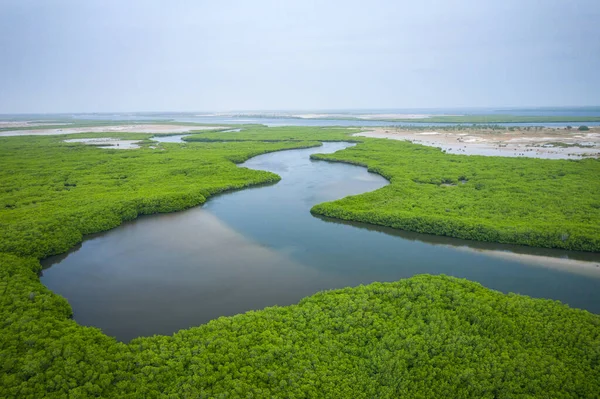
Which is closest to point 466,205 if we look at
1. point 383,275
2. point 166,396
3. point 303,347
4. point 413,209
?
point 413,209

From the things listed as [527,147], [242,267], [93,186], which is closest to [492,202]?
[242,267]

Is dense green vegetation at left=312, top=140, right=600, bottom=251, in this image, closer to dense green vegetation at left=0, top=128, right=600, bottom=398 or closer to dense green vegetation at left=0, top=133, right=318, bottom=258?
dense green vegetation at left=0, top=128, right=600, bottom=398

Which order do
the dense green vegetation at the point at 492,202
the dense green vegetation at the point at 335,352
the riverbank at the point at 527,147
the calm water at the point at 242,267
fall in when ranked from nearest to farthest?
the dense green vegetation at the point at 335,352 < the calm water at the point at 242,267 < the dense green vegetation at the point at 492,202 < the riverbank at the point at 527,147

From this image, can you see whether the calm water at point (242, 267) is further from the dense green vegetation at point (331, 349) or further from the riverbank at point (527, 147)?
the riverbank at point (527, 147)

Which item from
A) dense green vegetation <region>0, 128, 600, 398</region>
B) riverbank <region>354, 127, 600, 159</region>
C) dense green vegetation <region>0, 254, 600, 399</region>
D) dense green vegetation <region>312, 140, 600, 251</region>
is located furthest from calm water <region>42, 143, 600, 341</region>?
riverbank <region>354, 127, 600, 159</region>

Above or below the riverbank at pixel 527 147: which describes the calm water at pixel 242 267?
below

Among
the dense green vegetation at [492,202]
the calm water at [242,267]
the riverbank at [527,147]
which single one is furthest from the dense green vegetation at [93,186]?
the riverbank at [527,147]

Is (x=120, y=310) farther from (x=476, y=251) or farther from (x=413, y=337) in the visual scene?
(x=476, y=251)

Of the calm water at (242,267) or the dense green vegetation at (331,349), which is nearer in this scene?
the dense green vegetation at (331,349)
